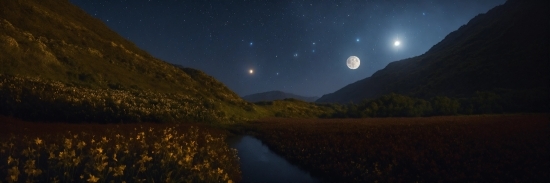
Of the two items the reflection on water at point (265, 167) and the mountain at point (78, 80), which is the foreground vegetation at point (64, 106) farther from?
the reflection on water at point (265, 167)

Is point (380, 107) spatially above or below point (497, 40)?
below

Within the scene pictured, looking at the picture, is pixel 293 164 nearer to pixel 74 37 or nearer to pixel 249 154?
pixel 249 154

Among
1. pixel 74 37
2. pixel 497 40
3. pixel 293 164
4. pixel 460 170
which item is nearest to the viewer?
pixel 460 170

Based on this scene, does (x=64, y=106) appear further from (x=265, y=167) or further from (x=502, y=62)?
(x=502, y=62)

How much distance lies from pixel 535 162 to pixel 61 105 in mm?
28481

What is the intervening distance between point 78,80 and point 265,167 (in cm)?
3195

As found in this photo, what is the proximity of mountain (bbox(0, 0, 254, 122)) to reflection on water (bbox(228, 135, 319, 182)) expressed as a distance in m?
11.7

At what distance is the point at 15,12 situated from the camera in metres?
52.0

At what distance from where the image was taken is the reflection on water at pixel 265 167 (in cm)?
1460

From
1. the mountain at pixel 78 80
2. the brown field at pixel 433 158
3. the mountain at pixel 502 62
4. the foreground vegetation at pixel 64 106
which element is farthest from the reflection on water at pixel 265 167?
the mountain at pixel 502 62

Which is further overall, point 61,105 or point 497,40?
point 497,40

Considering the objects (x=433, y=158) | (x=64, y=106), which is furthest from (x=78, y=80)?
(x=433, y=158)

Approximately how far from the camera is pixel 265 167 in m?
17.1

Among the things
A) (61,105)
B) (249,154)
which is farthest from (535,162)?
(61,105)
